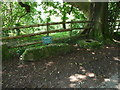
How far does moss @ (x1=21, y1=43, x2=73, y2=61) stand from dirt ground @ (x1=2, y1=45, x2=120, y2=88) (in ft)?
0.65

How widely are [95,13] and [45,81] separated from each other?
487 centimetres

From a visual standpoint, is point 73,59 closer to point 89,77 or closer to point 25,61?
point 89,77

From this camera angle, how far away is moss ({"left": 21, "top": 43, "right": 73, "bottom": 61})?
4.40 meters

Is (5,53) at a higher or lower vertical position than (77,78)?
higher

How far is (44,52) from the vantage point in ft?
15.2

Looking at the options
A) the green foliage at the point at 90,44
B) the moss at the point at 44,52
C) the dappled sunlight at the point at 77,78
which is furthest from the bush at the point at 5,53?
the green foliage at the point at 90,44

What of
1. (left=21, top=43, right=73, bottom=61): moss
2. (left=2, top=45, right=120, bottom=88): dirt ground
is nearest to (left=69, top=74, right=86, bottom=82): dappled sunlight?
(left=2, top=45, right=120, bottom=88): dirt ground

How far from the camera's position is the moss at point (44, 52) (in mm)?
4398

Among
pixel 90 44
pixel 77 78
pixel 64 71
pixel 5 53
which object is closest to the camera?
pixel 77 78

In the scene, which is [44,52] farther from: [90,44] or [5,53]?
[90,44]

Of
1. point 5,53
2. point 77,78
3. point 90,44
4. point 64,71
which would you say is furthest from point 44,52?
point 90,44

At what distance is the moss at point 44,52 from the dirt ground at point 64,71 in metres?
0.20

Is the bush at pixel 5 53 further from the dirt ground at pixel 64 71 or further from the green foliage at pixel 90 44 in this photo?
the green foliage at pixel 90 44

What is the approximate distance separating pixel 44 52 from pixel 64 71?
1.20 meters
